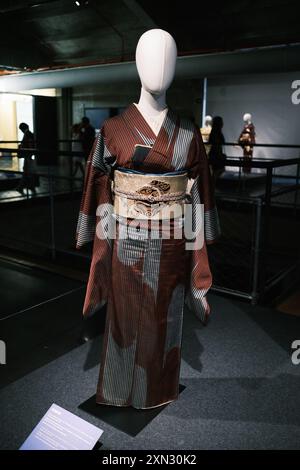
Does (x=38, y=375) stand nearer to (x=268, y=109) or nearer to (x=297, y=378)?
(x=297, y=378)

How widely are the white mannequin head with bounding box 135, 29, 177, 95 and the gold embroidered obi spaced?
36 cm

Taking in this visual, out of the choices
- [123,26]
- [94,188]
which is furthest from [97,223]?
[123,26]

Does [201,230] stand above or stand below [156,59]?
below

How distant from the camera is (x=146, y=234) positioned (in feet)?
6.21

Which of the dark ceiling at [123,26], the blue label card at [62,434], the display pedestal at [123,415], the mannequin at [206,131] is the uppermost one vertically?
the dark ceiling at [123,26]

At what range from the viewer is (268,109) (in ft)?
32.2

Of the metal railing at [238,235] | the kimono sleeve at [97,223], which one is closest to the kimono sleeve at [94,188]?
the kimono sleeve at [97,223]

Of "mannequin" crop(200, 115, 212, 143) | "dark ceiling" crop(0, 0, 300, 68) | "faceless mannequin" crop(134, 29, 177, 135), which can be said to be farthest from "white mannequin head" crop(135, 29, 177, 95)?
"mannequin" crop(200, 115, 212, 143)

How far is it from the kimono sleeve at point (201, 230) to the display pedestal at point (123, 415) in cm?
53

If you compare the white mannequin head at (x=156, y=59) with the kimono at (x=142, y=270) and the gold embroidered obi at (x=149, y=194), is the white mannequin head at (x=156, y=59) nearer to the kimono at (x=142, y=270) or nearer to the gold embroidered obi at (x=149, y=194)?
the kimono at (x=142, y=270)

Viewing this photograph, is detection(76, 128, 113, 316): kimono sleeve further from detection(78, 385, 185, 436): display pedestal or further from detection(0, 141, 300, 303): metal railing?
detection(0, 141, 300, 303): metal railing

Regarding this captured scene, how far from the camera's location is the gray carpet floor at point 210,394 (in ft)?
6.29

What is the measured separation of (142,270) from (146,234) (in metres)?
0.17

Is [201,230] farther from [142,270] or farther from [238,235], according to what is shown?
[238,235]
